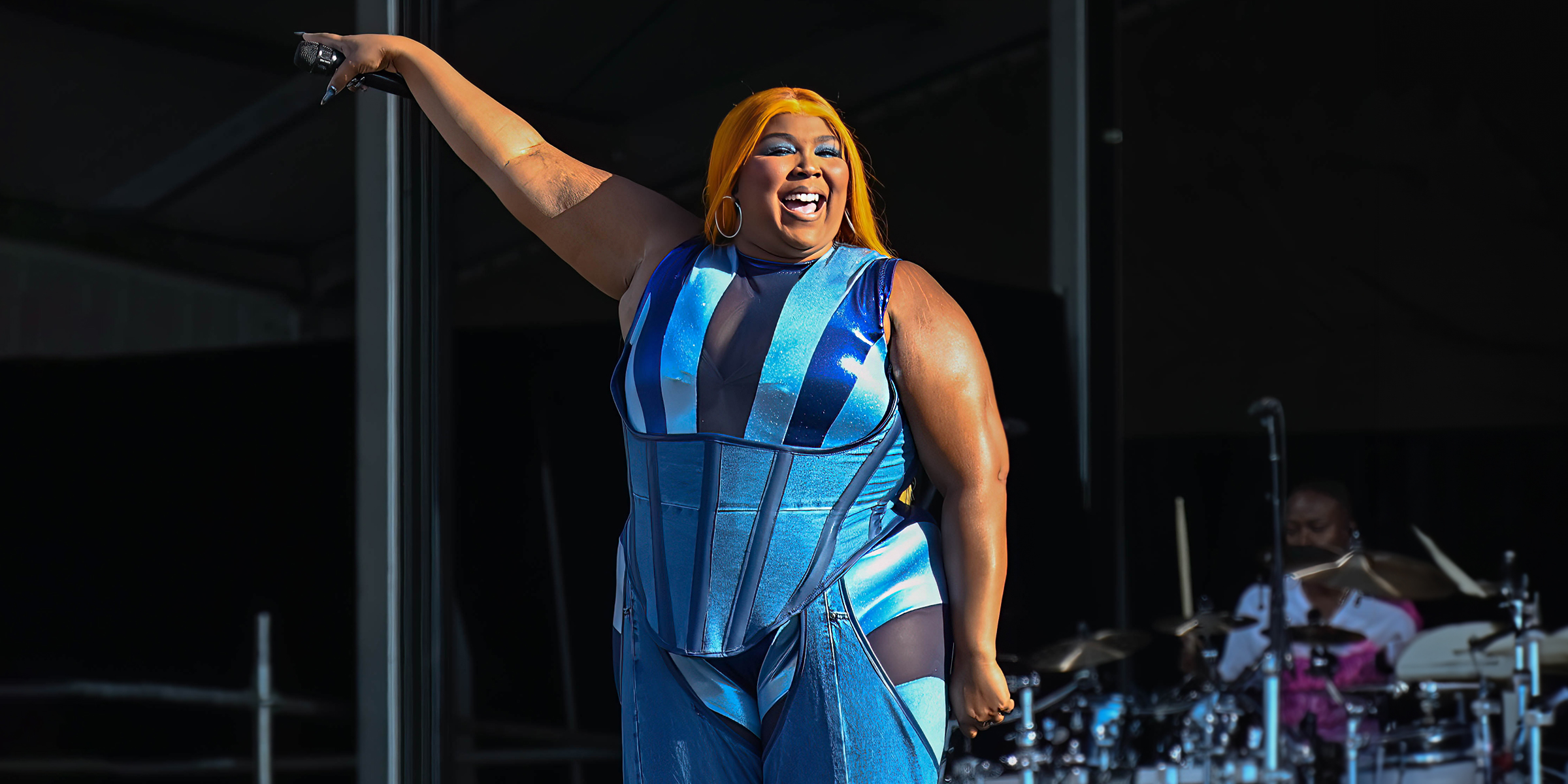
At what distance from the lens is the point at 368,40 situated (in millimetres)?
1744

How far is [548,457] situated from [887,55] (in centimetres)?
147

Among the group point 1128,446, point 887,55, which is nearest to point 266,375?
point 887,55

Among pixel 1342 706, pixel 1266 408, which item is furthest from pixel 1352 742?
pixel 1266 408

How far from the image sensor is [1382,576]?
3.75 m

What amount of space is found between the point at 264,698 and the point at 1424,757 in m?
3.16

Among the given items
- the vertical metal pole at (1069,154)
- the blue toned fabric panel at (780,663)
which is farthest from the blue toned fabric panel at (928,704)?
the vertical metal pole at (1069,154)

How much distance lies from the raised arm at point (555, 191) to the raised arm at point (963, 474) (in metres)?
0.33

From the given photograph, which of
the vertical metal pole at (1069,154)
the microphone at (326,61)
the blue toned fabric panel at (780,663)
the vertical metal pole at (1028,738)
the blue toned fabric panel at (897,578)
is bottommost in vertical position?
A: the vertical metal pole at (1028,738)

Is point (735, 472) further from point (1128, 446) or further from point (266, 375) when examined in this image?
point (1128, 446)

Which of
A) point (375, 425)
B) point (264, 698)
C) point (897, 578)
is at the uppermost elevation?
point (375, 425)

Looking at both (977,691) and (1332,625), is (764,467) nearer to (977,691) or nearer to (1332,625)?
(977,691)

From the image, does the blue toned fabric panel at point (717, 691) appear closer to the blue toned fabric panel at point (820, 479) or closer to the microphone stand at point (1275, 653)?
the blue toned fabric panel at point (820, 479)

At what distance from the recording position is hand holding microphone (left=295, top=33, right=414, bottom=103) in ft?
5.63

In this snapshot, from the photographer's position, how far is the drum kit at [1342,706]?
366 cm
